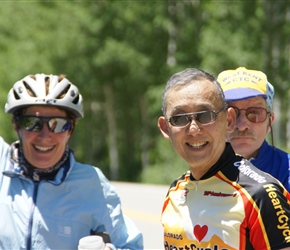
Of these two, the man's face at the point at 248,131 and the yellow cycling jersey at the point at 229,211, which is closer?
the yellow cycling jersey at the point at 229,211

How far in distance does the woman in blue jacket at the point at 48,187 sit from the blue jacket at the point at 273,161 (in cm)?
82

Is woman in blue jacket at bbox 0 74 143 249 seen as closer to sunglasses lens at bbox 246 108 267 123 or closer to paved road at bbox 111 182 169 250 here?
sunglasses lens at bbox 246 108 267 123

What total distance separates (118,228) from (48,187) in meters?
0.44

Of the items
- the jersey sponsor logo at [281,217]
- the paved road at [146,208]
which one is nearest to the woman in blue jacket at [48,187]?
the jersey sponsor logo at [281,217]

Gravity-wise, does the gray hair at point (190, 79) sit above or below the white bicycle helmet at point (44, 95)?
above

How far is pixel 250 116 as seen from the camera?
11.5ft

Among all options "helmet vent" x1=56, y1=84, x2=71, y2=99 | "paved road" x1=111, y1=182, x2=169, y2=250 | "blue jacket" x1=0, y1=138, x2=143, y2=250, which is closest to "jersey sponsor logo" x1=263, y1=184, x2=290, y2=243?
"blue jacket" x1=0, y1=138, x2=143, y2=250

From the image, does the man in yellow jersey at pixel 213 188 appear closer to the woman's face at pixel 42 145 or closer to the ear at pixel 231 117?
the ear at pixel 231 117

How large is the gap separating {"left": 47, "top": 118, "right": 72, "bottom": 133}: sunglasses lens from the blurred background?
21.4 meters

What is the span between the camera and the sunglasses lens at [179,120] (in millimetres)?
2658

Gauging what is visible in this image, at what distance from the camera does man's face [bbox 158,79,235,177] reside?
105 inches

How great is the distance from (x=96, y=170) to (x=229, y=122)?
3.89ft

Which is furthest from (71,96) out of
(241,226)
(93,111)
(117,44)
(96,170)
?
(93,111)

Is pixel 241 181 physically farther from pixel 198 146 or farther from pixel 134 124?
pixel 134 124
